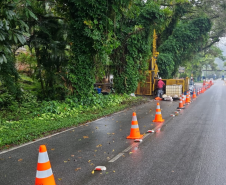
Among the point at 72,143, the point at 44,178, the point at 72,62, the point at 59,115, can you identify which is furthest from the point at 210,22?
the point at 44,178

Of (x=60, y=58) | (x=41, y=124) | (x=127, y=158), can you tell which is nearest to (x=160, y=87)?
(x=60, y=58)

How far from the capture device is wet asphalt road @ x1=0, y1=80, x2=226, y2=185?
493cm

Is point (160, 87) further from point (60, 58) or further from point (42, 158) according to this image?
point (42, 158)

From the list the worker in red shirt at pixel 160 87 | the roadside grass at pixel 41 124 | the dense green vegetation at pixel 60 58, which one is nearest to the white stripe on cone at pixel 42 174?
the roadside grass at pixel 41 124

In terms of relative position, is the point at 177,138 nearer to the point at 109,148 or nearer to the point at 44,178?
the point at 109,148

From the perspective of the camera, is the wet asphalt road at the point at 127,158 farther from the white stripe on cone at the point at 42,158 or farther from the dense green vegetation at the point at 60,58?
the dense green vegetation at the point at 60,58

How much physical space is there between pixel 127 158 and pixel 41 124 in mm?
4934

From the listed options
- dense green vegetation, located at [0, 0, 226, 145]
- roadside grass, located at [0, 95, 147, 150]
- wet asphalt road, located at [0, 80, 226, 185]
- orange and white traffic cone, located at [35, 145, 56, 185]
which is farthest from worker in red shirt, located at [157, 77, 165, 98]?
orange and white traffic cone, located at [35, 145, 56, 185]

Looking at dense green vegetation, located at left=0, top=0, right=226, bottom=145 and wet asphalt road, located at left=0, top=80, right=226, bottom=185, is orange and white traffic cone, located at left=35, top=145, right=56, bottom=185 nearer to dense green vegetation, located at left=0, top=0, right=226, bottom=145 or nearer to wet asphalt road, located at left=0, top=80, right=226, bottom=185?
wet asphalt road, located at left=0, top=80, right=226, bottom=185

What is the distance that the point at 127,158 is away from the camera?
6203mm

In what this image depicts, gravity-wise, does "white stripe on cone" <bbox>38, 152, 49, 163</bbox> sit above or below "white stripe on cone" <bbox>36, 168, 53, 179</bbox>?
above

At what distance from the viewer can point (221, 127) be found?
10.0m

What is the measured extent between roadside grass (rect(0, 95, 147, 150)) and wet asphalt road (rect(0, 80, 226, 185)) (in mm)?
550

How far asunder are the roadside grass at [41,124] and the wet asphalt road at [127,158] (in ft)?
1.80
